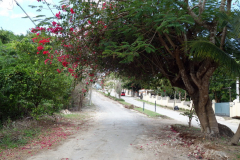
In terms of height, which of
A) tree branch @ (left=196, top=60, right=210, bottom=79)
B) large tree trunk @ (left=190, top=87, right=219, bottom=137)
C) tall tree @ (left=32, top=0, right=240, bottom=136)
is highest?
tall tree @ (left=32, top=0, right=240, bottom=136)

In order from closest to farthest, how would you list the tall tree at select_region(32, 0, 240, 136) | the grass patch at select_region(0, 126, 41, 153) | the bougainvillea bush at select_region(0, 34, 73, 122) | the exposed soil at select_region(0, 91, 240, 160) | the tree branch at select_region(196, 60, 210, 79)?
the exposed soil at select_region(0, 91, 240, 160), the grass patch at select_region(0, 126, 41, 153), the tall tree at select_region(32, 0, 240, 136), the tree branch at select_region(196, 60, 210, 79), the bougainvillea bush at select_region(0, 34, 73, 122)

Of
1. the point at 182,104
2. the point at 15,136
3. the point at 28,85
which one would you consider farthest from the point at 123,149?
the point at 182,104

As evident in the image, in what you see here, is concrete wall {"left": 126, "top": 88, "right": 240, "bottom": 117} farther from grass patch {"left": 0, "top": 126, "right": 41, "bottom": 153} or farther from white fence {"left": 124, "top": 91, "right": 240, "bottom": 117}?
grass patch {"left": 0, "top": 126, "right": 41, "bottom": 153}

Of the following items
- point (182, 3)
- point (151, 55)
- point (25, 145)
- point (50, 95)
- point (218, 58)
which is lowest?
point (25, 145)

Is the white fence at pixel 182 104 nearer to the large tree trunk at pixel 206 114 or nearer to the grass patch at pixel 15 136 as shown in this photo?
the large tree trunk at pixel 206 114

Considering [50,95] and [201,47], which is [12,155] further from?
[201,47]

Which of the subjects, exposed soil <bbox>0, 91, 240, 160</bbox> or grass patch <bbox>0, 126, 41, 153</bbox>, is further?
grass patch <bbox>0, 126, 41, 153</bbox>

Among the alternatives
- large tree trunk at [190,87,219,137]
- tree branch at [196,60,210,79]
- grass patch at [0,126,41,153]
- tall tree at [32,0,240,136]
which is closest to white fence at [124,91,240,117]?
large tree trunk at [190,87,219,137]

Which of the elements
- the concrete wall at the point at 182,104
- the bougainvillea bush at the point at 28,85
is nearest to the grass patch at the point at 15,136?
the bougainvillea bush at the point at 28,85

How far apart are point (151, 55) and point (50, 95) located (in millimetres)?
5326

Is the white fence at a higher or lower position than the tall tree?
lower

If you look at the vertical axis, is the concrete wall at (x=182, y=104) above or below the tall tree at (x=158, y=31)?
below

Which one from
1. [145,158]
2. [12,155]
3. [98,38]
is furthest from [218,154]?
[98,38]

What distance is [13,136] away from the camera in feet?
23.4
